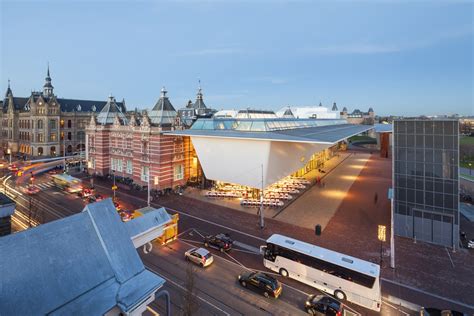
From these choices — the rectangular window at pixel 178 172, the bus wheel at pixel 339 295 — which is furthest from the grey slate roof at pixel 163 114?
the bus wheel at pixel 339 295

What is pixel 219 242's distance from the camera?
2505 centimetres

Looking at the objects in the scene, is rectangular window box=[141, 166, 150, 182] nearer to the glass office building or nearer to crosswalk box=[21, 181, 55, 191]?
crosswalk box=[21, 181, 55, 191]

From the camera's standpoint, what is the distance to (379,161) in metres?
78.2

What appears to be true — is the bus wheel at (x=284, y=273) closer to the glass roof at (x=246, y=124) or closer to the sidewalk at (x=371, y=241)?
the sidewalk at (x=371, y=241)

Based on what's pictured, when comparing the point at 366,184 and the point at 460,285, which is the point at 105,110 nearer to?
the point at 366,184

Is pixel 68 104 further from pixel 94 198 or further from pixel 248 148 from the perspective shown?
pixel 248 148

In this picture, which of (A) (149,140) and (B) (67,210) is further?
(A) (149,140)

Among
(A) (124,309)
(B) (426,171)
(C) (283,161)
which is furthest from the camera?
(C) (283,161)

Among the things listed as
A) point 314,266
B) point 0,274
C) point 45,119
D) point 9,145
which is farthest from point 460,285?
point 9,145

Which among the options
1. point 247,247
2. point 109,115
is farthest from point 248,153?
point 109,115

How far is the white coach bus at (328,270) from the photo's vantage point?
57.6ft

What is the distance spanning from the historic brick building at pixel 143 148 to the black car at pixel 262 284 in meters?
23.5

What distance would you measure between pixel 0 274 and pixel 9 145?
10048 centimetres

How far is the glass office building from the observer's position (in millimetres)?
25812
